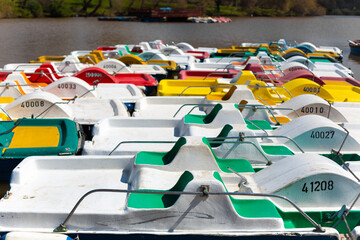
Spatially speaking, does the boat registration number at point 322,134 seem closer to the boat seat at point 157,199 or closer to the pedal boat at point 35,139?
the boat seat at point 157,199

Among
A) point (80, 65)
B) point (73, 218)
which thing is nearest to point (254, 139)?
point (73, 218)

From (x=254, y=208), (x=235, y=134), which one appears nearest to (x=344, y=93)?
(x=235, y=134)

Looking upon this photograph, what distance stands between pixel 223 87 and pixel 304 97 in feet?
8.07

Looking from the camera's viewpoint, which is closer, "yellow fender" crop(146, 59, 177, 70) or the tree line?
"yellow fender" crop(146, 59, 177, 70)

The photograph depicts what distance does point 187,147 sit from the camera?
5285 millimetres

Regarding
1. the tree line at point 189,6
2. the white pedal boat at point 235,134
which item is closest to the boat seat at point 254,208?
the white pedal boat at point 235,134

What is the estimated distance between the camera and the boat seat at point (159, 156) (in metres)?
5.36

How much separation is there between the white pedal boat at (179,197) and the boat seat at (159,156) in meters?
0.02

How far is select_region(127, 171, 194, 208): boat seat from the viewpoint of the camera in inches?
177

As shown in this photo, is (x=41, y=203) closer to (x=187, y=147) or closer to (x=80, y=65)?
(x=187, y=147)

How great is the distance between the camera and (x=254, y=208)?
4645mm

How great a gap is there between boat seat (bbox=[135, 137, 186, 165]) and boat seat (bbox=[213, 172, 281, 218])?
811 millimetres

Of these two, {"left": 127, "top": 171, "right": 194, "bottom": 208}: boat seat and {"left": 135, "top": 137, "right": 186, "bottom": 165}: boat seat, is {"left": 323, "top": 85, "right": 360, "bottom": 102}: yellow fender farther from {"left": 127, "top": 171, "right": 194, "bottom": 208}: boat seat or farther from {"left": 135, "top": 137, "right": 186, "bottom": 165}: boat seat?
{"left": 127, "top": 171, "right": 194, "bottom": 208}: boat seat

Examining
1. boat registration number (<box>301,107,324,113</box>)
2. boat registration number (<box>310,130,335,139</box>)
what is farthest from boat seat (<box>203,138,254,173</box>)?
boat registration number (<box>301,107,324,113</box>)
